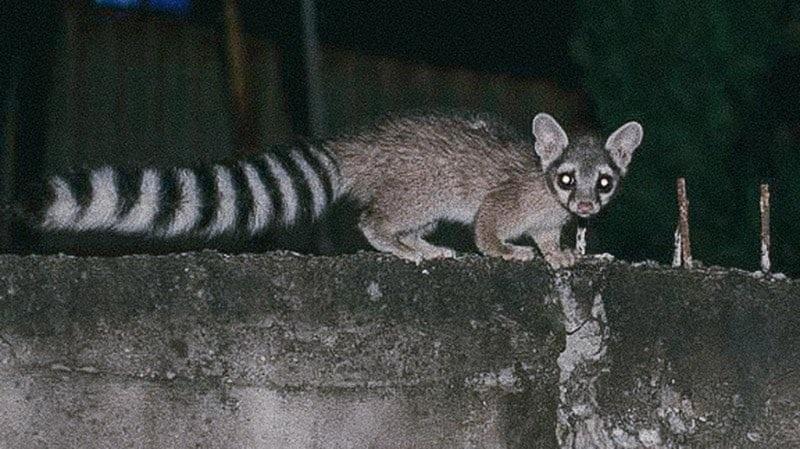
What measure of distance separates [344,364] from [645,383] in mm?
731

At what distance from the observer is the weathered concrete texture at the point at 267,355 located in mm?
3572

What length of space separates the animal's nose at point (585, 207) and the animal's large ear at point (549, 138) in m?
0.29

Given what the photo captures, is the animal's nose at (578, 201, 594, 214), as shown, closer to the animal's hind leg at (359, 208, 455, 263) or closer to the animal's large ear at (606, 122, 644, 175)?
the animal's large ear at (606, 122, 644, 175)

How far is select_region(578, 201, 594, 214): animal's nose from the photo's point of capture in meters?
Answer: 5.73

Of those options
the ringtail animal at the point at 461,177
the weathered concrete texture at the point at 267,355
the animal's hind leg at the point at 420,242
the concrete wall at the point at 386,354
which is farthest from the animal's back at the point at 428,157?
the weathered concrete texture at the point at 267,355

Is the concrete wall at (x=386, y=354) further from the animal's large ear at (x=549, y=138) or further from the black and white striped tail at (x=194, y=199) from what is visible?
the animal's large ear at (x=549, y=138)

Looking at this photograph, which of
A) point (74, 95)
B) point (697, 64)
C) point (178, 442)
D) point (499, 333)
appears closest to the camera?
point (178, 442)

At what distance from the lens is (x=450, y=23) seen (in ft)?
46.4

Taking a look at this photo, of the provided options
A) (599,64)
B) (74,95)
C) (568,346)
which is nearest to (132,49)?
(74,95)

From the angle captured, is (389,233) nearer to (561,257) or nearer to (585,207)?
(585,207)

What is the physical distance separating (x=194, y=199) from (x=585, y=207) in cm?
169

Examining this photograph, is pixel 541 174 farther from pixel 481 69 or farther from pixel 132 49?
pixel 481 69

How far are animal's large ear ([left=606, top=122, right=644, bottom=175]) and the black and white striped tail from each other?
3.71 feet

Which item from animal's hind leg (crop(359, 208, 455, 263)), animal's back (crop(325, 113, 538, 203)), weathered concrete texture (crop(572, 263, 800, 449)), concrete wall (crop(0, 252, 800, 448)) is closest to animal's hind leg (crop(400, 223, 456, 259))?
animal's hind leg (crop(359, 208, 455, 263))
